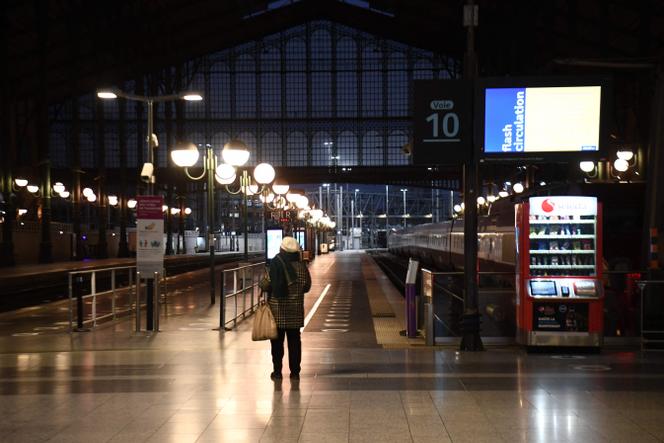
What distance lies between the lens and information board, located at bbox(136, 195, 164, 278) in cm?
1656

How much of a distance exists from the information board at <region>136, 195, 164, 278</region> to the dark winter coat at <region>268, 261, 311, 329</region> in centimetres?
632

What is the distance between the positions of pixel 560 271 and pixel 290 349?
4.94m

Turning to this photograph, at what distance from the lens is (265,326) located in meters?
10.5

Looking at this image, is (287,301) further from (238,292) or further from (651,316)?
(238,292)

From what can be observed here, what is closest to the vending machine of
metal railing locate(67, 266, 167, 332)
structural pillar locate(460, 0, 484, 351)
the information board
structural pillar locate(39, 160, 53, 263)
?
structural pillar locate(460, 0, 484, 351)

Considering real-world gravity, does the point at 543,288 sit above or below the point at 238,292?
above

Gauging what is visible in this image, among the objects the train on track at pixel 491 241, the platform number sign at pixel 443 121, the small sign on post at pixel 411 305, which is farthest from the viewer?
the train on track at pixel 491 241

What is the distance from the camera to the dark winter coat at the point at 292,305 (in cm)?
1070

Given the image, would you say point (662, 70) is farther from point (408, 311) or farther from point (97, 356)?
point (97, 356)

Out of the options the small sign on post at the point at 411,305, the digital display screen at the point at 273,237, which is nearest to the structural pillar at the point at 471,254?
the small sign on post at the point at 411,305

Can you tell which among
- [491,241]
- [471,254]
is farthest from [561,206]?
[491,241]

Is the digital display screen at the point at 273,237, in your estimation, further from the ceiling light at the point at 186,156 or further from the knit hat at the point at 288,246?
the knit hat at the point at 288,246

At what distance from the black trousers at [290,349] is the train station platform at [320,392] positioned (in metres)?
0.28

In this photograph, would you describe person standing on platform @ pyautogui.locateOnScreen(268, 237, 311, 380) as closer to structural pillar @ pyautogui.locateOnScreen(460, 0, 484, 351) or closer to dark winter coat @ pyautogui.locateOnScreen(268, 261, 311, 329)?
dark winter coat @ pyautogui.locateOnScreen(268, 261, 311, 329)
